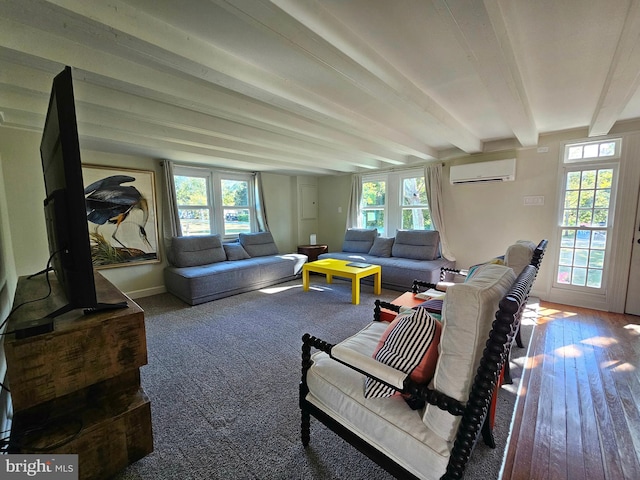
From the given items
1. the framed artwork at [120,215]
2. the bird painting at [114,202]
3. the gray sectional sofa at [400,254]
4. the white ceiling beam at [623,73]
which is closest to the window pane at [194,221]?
the framed artwork at [120,215]

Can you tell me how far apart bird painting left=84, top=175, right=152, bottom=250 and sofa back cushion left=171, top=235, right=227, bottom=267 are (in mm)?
511

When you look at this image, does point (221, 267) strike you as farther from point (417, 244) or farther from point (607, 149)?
point (607, 149)

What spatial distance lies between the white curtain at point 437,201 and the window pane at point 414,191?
218 mm

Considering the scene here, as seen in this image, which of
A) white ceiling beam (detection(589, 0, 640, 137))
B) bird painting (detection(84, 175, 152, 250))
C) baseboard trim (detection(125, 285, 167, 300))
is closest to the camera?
white ceiling beam (detection(589, 0, 640, 137))

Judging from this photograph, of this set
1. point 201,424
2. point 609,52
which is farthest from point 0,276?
point 609,52

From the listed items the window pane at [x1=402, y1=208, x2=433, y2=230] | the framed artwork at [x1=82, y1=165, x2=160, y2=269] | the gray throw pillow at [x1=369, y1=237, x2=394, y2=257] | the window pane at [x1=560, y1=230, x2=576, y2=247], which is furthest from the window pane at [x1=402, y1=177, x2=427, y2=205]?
the framed artwork at [x1=82, y1=165, x2=160, y2=269]

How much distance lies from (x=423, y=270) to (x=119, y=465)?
3.65 metres

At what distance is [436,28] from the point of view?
138cm

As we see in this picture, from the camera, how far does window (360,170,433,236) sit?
4.79m

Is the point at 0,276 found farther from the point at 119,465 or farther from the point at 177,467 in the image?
the point at 177,467

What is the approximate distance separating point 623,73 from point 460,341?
2.15 m

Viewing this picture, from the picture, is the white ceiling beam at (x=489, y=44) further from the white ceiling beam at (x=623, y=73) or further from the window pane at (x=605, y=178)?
the window pane at (x=605, y=178)

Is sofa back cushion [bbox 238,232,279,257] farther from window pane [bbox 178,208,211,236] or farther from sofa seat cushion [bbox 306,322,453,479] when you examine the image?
sofa seat cushion [bbox 306,322,453,479]

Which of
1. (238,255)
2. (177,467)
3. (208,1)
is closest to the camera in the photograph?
(208,1)
